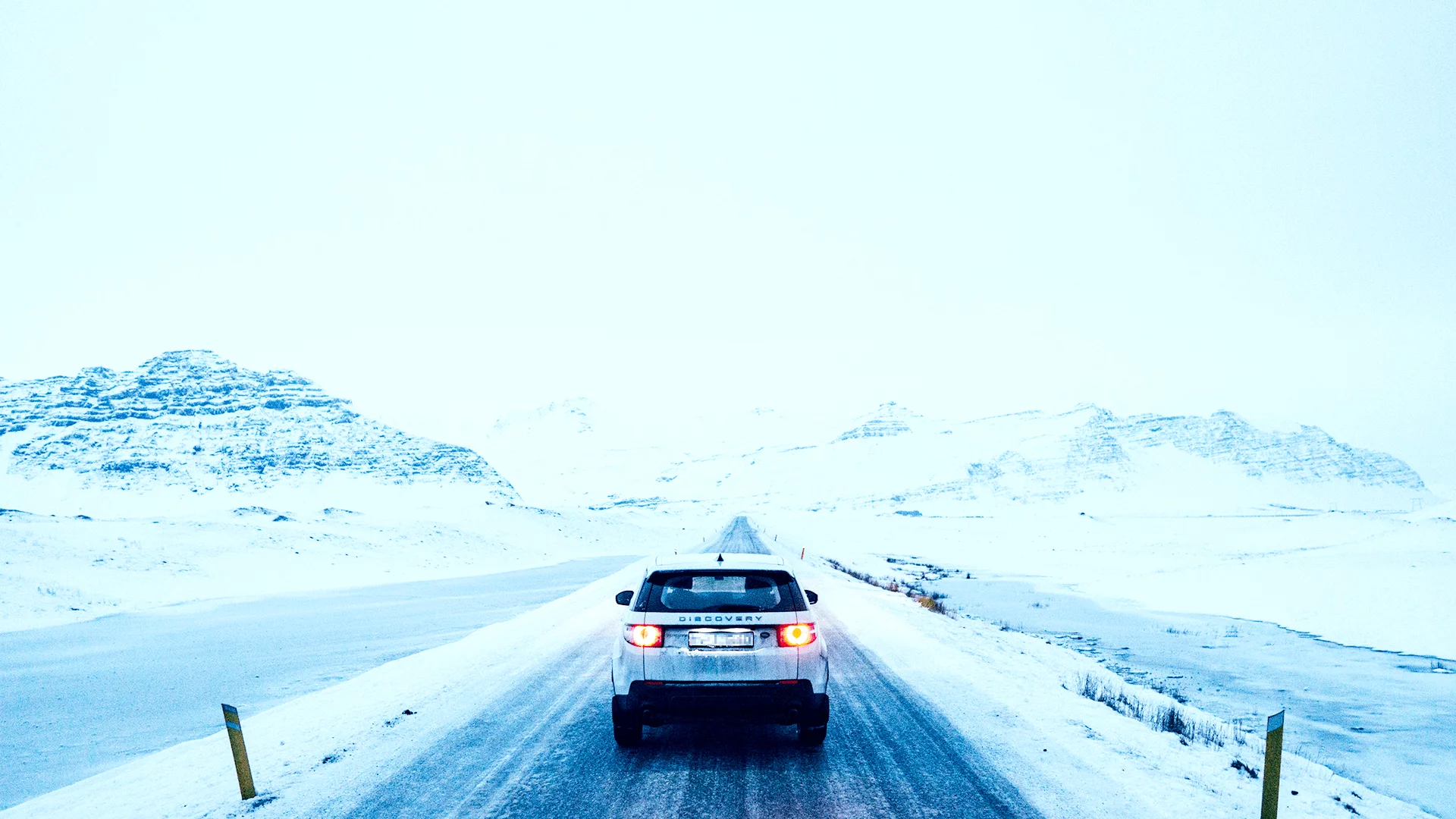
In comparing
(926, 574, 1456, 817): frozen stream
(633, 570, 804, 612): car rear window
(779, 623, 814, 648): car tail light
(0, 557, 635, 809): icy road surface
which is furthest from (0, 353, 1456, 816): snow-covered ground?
(633, 570, 804, 612): car rear window

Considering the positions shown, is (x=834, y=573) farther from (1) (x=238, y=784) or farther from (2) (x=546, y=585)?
(1) (x=238, y=784)

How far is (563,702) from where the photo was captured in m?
10.0

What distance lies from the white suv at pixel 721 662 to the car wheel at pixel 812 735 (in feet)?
0.26

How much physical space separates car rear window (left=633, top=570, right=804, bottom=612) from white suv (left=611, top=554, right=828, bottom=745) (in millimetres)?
11

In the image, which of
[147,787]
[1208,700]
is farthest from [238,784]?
[1208,700]

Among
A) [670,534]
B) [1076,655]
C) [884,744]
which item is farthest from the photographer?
[670,534]

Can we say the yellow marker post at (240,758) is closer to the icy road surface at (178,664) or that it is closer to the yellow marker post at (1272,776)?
the icy road surface at (178,664)

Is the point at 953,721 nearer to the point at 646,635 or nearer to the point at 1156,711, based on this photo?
the point at 1156,711

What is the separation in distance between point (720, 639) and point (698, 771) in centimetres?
114

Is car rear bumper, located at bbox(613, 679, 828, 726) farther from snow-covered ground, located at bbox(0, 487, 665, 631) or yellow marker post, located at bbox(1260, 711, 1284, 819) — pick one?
snow-covered ground, located at bbox(0, 487, 665, 631)

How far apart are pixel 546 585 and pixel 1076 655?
1945cm

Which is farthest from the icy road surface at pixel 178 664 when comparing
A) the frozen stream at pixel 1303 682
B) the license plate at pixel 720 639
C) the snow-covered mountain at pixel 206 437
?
the snow-covered mountain at pixel 206 437

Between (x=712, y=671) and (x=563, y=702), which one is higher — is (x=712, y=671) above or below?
above

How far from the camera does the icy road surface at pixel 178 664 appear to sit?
31.9ft
